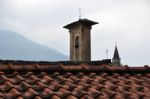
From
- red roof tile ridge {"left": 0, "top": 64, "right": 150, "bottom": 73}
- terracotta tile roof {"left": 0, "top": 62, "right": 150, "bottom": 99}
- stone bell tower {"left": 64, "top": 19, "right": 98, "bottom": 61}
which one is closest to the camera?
terracotta tile roof {"left": 0, "top": 62, "right": 150, "bottom": 99}

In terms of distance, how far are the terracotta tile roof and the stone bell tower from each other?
24.3 m

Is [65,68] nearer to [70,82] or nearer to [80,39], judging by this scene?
[70,82]

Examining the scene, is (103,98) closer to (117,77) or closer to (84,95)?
(84,95)

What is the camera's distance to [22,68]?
7.24 meters

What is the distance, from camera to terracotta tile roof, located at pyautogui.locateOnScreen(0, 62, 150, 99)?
6309mm

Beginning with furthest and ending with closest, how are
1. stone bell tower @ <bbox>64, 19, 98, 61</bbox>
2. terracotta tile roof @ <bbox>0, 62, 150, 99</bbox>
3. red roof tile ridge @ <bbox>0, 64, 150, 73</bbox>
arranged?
stone bell tower @ <bbox>64, 19, 98, 61</bbox> < red roof tile ridge @ <bbox>0, 64, 150, 73</bbox> < terracotta tile roof @ <bbox>0, 62, 150, 99</bbox>

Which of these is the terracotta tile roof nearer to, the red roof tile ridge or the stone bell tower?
the red roof tile ridge

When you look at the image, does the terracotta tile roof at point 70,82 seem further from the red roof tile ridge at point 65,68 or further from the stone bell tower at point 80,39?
the stone bell tower at point 80,39

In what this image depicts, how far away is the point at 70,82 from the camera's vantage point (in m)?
7.11

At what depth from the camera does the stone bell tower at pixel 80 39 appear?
33.0m

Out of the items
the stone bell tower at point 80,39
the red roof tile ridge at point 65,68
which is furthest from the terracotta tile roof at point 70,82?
the stone bell tower at point 80,39

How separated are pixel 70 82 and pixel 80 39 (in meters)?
26.6

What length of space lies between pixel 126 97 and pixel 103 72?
4.29 ft

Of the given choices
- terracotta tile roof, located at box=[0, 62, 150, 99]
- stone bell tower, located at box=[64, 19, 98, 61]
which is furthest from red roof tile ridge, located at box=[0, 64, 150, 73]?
stone bell tower, located at box=[64, 19, 98, 61]
